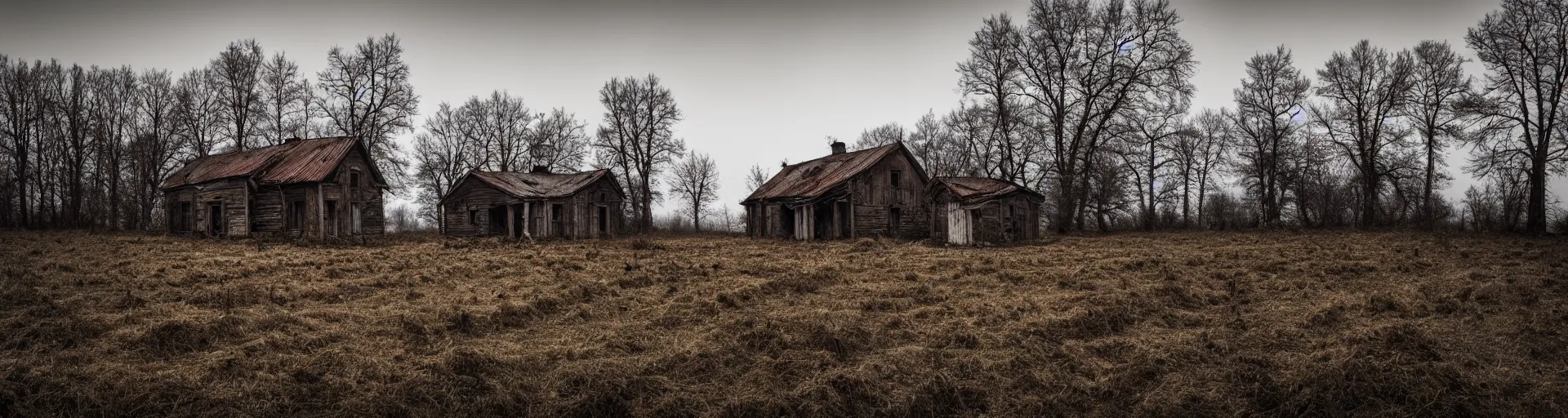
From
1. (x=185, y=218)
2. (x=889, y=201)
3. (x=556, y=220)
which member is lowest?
(x=556, y=220)

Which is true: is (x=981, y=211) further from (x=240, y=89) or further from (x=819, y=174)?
(x=240, y=89)

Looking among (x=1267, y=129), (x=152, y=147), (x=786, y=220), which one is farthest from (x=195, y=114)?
(x=1267, y=129)

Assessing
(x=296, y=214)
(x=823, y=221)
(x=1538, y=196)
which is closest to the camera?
(x=1538, y=196)

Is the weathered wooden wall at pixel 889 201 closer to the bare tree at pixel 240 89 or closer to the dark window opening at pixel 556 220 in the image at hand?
the dark window opening at pixel 556 220

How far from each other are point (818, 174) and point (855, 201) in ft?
14.4

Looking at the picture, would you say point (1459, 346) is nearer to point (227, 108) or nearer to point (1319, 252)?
point (1319, 252)

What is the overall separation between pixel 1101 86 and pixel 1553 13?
1307 centimetres

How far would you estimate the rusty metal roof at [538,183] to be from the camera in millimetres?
29172

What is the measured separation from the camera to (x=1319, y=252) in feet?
54.5

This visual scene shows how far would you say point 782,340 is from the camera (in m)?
7.67

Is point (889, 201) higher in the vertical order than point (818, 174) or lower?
lower

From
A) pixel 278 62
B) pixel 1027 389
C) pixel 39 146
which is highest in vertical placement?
pixel 278 62

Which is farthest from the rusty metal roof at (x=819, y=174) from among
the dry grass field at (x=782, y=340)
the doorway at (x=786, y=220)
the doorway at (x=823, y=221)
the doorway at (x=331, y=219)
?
the doorway at (x=331, y=219)

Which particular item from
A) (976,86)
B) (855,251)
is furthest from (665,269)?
(976,86)
